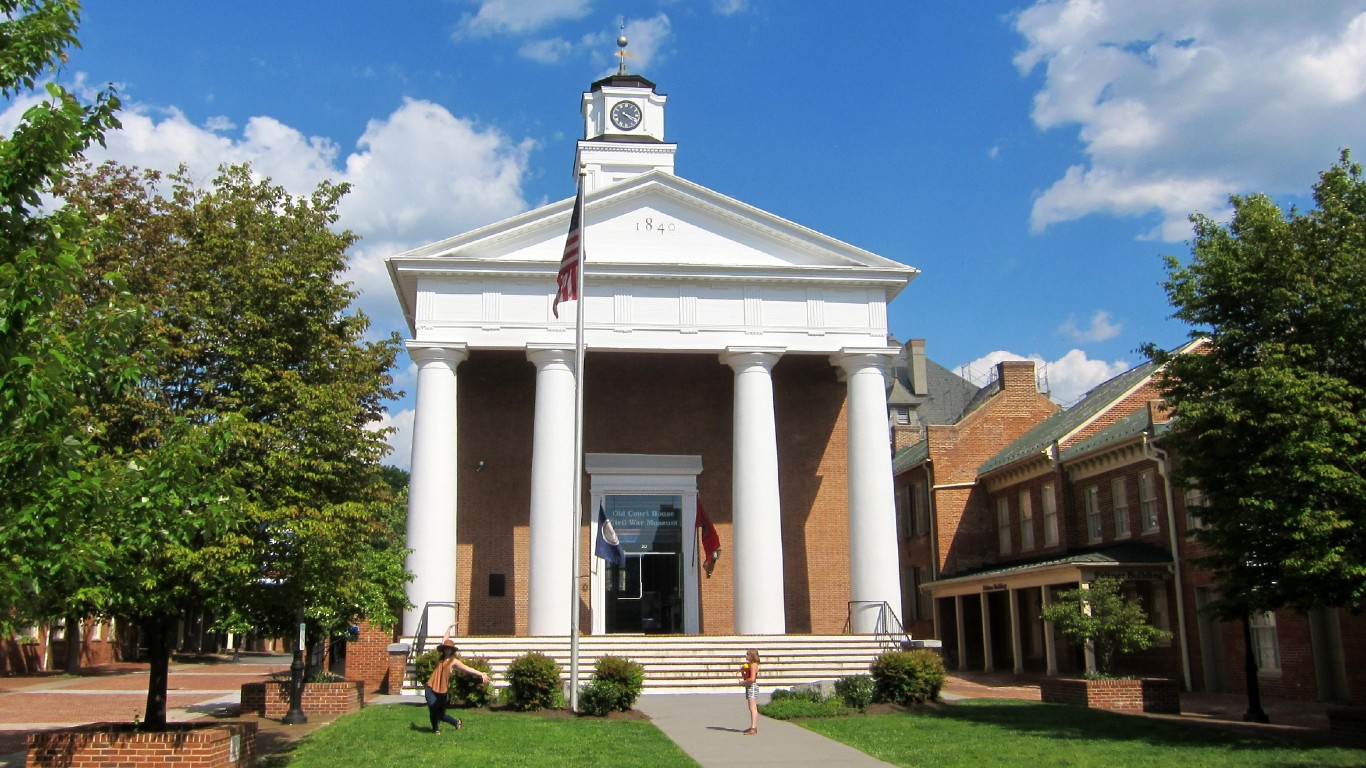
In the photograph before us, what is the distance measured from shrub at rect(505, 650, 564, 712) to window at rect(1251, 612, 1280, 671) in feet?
52.4

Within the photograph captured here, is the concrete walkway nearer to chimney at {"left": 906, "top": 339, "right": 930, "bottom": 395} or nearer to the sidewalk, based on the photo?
the sidewalk

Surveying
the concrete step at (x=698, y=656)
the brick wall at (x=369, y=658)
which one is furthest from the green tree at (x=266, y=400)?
the brick wall at (x=369, y=658)

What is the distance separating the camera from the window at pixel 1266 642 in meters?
25.7

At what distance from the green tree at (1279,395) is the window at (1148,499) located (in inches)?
464

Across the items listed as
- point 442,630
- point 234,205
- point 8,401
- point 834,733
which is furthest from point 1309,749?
point 442,630

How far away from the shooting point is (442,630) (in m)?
27.4

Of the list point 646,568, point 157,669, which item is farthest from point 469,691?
point 646,568

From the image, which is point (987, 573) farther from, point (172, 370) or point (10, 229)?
point (10, 229)

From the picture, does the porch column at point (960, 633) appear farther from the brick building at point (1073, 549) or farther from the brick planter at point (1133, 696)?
the brick planter at point (1133, 696)

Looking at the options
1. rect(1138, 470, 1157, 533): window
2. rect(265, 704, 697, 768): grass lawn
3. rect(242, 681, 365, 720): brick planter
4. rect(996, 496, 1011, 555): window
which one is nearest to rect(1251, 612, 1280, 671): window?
rect(1138, 470, 1157, 533): window

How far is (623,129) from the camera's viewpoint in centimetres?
4534

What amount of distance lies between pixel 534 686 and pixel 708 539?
37.9 feet

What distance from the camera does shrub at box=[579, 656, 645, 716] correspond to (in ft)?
64.7

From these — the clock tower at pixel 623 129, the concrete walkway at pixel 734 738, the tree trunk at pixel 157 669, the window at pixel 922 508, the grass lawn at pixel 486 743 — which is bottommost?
the concrete walkway at pixel 734 738
